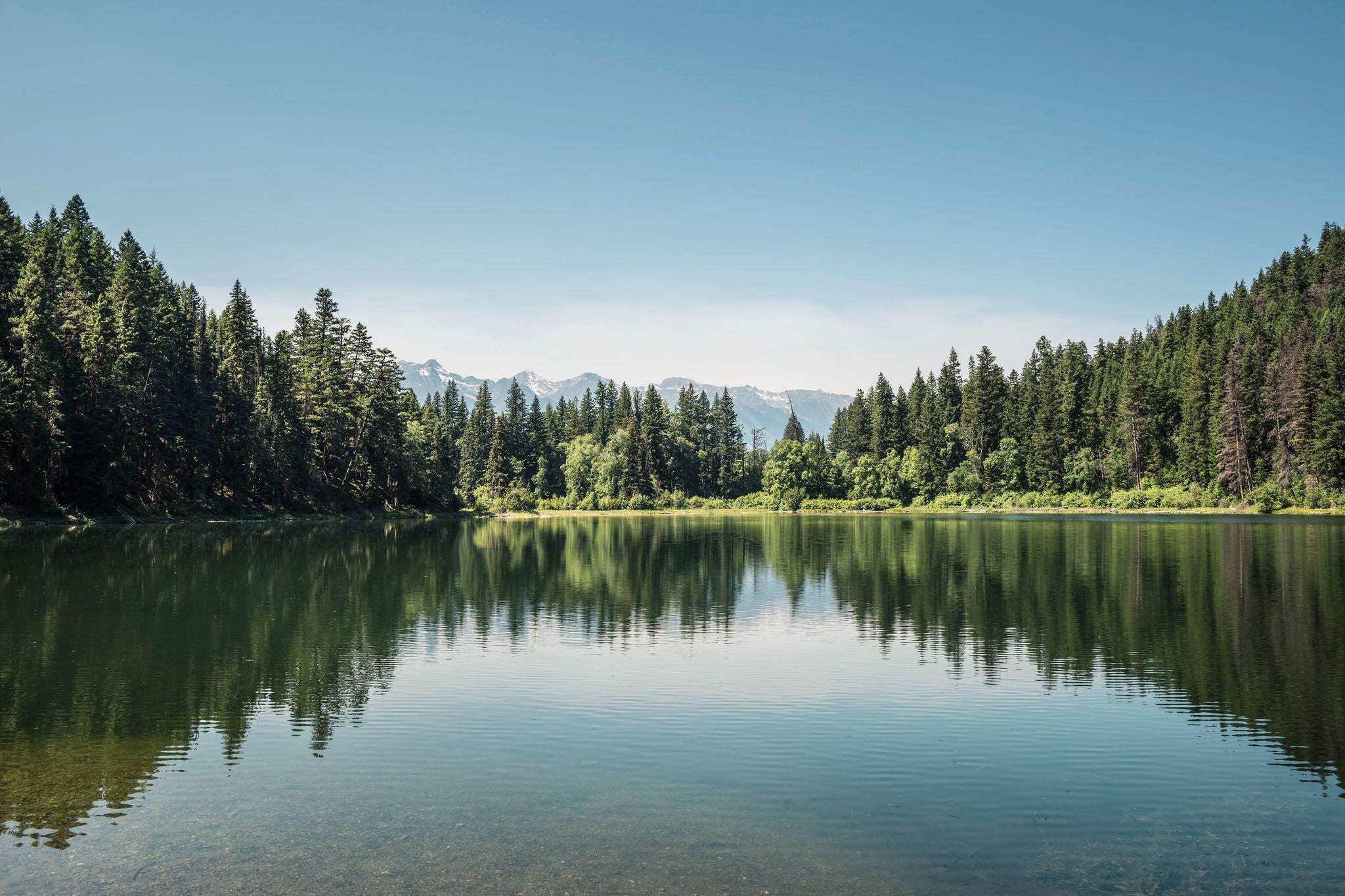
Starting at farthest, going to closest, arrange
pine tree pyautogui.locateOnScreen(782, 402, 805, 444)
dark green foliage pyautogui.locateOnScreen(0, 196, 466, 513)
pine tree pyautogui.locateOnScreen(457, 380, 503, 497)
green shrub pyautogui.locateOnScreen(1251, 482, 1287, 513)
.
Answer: pine tree pyautogui.locateOnScreen(782, 402, 805, 444)
pine tree pyautogui.locateOnScreen(457, 380, 503, 497)
green shrub pyautogui.locateOnScreen(1251, 482, 1287, 513)
dark green foliage pyautogui.locateOnScreen(0, 196, 466, 513)

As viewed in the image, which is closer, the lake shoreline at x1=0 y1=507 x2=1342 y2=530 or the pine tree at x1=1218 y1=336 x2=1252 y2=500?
the lake shoreline at x1=0 y1=507 x2=1342 y2=530

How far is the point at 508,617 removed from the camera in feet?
94.7

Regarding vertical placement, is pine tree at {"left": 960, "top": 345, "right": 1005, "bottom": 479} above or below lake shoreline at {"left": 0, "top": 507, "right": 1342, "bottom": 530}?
above

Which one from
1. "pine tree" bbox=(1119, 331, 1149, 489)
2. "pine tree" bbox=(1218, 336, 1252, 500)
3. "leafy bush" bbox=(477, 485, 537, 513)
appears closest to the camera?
"pine tree" bbox=(1218, 336, 1252, 500)

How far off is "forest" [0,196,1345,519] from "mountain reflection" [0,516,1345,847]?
56.4 ft

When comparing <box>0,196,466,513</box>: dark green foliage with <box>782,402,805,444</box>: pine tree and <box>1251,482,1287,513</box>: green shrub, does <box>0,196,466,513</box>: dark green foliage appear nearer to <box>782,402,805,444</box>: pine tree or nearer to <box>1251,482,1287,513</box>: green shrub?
<box>782,402,805,444</box>: pine tree

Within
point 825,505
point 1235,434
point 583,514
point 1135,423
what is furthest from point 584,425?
point 1235,434

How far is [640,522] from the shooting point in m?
106

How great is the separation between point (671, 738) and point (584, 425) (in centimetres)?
16005

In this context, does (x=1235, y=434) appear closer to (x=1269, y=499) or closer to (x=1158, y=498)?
(x=1269, y=499)

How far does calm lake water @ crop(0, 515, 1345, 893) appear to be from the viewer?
9.80m

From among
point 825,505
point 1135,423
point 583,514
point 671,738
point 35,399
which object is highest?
point 1135,423

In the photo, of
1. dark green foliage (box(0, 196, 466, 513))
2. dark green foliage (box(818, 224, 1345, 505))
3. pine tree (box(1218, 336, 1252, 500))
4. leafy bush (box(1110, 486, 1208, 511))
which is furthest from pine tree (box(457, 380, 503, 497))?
pine tree (box(1218, 336, 1252, 500))

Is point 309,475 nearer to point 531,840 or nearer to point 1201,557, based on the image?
point 1201,557
